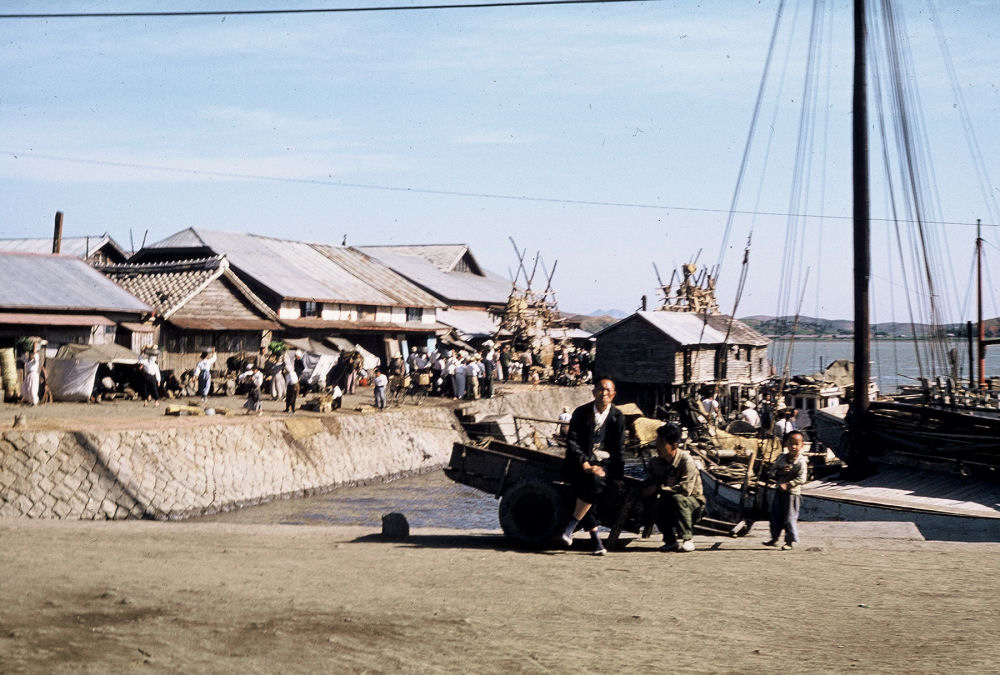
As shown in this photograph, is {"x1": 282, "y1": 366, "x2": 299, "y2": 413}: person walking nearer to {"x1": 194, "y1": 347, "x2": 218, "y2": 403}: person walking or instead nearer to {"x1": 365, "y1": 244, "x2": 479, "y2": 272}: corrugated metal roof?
{"x1": 194, "y1": 347, "x2": 218, "y2": 403}: person walking

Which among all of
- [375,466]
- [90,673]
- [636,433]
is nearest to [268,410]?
[375,466]

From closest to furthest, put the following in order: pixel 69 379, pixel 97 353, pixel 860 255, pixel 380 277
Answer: pixel 860 255 < pixel 69 379 < pixel 97 353 < pixel 380 277

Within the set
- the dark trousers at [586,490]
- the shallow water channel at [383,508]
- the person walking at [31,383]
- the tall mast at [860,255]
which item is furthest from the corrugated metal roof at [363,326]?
the dark trousers at [586,490]

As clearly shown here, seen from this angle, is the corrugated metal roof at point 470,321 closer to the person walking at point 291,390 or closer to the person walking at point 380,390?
the person walking at point 380,390

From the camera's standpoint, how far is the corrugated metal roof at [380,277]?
5262 centimetres

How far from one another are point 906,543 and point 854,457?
8494mm

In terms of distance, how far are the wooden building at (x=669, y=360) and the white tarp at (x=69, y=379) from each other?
28.7 m

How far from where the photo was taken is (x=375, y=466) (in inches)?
1289

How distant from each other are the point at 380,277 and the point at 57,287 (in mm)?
23204

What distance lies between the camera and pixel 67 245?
51469 mm

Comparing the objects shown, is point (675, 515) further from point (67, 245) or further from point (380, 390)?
point (67, 245)

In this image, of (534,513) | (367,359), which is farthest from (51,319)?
(534,513)

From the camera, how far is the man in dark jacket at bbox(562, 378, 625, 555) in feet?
38.6

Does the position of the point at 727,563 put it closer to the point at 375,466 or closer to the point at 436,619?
the point at 436,619
